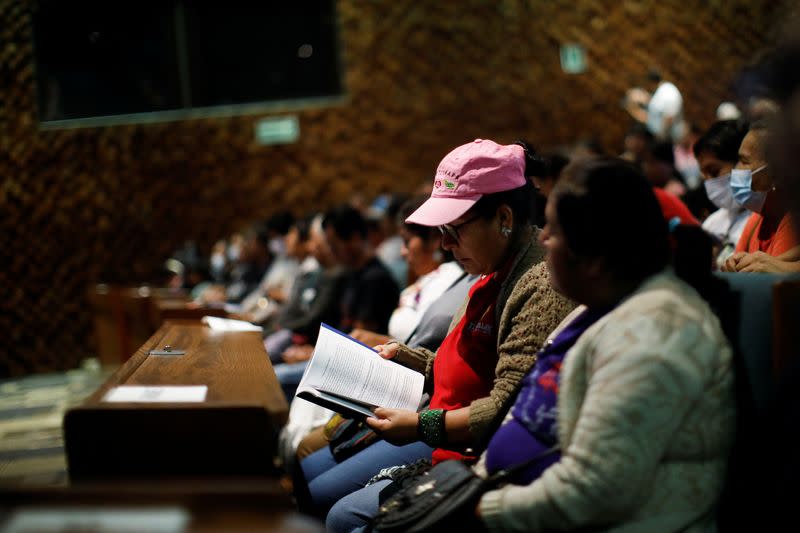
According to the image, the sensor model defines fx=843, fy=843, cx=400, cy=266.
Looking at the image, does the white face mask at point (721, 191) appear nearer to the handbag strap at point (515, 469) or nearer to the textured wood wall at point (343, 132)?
the handbag strap at point (515, 469)

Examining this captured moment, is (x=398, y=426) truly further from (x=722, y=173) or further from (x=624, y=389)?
(x=722, y=173)

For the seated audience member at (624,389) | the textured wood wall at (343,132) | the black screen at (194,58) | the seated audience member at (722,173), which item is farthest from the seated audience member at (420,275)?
the black screen at (194,58)

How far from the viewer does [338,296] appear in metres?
4.11

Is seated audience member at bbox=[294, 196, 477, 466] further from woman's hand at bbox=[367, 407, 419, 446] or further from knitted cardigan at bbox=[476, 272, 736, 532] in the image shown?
knitted cardigan at bbox=[476, 272, 736, 532]

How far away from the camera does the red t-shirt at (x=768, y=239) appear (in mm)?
2320

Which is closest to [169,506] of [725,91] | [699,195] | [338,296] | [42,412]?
[338,296]

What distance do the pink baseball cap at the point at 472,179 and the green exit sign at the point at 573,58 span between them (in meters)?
6.65

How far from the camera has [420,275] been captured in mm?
3365

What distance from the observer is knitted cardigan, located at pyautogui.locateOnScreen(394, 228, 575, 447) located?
1.76 meters

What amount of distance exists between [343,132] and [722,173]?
5992 mm

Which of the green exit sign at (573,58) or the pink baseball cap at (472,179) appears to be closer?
the pink baseball cap at (472,179)

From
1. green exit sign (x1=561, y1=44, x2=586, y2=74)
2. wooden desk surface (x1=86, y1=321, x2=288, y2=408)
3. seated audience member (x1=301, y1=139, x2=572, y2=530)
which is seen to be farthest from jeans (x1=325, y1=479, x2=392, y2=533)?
green exit sign (x1=561, y1=44, x2=586, y2=74)

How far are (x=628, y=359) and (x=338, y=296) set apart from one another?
2931 millimetres

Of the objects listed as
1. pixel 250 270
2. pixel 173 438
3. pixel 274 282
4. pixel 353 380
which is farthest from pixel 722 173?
pixel 250 270
